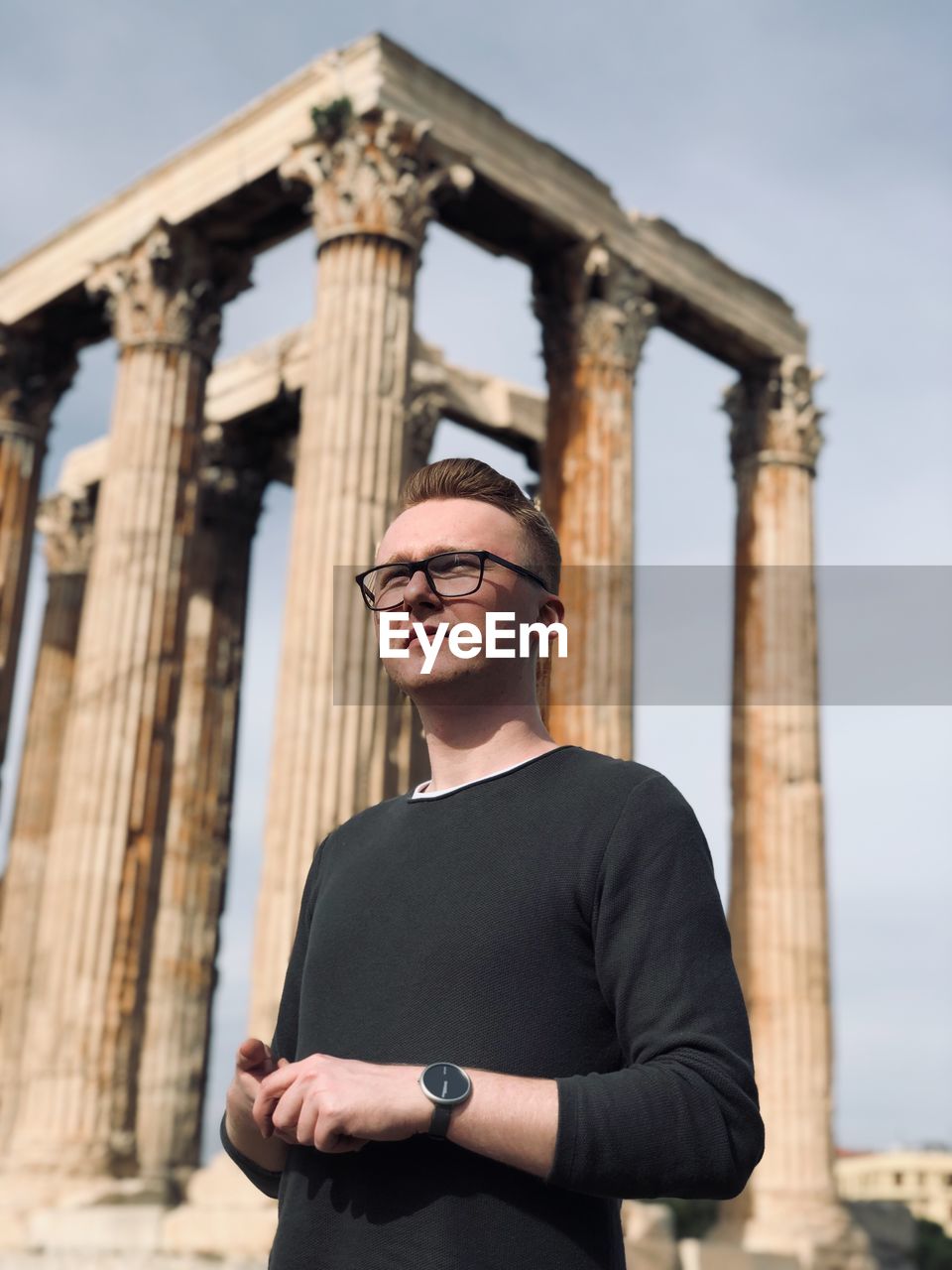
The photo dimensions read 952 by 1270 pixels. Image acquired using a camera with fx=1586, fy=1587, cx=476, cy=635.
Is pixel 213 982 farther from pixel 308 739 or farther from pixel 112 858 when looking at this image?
pixel 308 739

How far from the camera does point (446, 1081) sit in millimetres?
2197

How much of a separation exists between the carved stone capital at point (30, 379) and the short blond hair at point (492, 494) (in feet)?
74.4

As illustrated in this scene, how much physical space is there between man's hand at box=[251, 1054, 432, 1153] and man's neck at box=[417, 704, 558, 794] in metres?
0.60

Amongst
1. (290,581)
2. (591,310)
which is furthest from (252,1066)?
(591,310)

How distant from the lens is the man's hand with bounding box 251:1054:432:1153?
2.17 metres

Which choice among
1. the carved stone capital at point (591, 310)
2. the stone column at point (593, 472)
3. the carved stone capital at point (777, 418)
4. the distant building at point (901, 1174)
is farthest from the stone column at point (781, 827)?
the distant building at point (901, 1174)

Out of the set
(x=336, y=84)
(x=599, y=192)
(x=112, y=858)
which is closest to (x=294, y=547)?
(x=112, y=858)

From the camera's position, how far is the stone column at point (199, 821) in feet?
77.2

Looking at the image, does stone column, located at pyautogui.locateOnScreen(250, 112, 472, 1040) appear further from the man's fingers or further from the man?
the man's fingers

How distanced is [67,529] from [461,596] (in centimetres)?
2757

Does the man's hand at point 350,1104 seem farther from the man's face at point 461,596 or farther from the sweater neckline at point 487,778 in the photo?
the man's face at point 461,596

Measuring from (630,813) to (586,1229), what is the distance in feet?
2.01

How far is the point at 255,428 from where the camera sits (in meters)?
27.5

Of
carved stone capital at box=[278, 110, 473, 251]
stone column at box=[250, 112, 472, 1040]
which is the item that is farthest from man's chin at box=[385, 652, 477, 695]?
carved stone capital at box=[278, 110, 473, 251]
